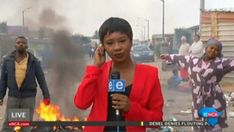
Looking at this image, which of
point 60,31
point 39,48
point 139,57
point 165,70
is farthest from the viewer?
point 139,57

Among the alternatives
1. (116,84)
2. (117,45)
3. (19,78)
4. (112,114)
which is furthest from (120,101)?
(19,78)

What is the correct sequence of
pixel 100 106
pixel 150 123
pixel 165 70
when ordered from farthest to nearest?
1. pixel 165 70
2. pixel 100 106
3. pixel 150 123

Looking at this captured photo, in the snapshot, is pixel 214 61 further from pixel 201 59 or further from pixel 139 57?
pixel 139 57

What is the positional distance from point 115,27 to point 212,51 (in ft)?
9.46

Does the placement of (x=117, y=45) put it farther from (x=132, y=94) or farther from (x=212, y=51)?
(x=212, y=51)

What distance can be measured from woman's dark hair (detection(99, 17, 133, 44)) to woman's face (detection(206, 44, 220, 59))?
2806 mm

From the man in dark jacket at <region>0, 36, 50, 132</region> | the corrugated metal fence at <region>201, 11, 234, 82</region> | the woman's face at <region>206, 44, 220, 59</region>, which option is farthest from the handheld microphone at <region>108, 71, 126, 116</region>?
the corrugated metal fence at <region>201, 11, 234, 82</region>

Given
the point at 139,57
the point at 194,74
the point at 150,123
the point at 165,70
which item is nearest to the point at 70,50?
the point at 194,74

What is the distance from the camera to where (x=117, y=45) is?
8.06 ft

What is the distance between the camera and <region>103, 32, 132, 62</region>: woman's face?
246 cm

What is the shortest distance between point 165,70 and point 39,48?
642 centimetres

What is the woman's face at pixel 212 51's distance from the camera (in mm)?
5153

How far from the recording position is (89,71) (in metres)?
2.54

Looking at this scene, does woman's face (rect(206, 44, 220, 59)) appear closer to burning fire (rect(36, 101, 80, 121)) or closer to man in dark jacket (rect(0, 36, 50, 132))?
man in dark jacket (rect(0, 36, 50, 132))
